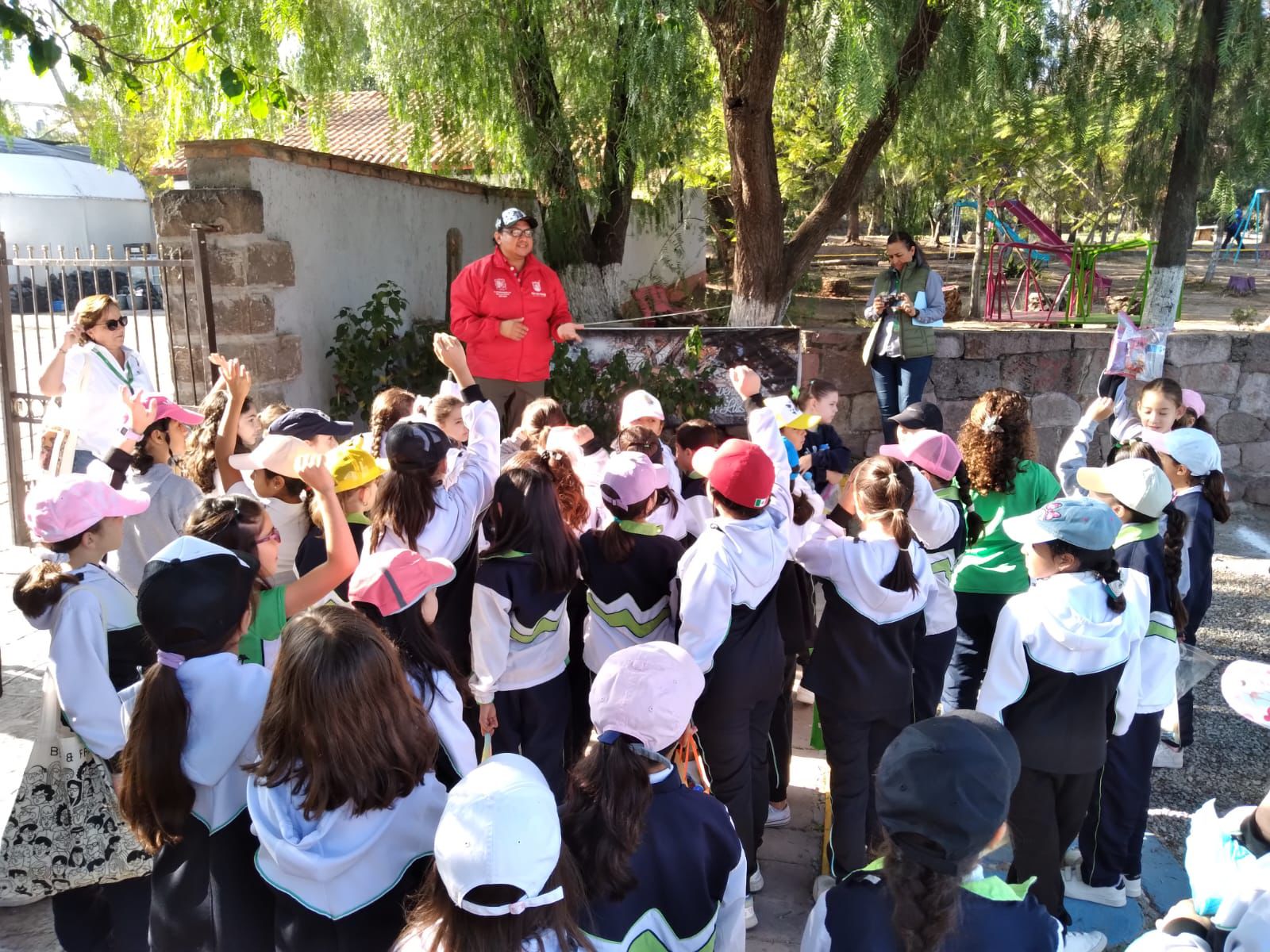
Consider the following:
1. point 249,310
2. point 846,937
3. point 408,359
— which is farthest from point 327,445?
point 408,359

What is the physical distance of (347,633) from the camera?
1860mm

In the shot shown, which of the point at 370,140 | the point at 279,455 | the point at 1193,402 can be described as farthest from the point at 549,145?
the point at 370,140

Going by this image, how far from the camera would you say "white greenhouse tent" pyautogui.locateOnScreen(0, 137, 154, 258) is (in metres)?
20.0

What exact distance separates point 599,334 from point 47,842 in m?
5.08

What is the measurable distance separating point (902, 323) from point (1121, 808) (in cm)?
411

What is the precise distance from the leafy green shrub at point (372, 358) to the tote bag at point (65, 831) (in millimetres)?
4309

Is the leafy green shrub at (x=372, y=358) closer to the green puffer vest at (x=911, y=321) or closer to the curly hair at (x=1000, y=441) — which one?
the green puffer vest at (x=911, y=321)

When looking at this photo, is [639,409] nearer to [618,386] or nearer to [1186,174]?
[618,386]

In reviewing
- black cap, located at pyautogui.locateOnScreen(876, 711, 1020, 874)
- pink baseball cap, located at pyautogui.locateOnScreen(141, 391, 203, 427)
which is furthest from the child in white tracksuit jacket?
pink baseball cap, located at pyautogui.locateOnScreen(141, 391, 203, 427)

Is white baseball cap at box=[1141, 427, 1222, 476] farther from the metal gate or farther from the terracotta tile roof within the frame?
the terracotta tile roof

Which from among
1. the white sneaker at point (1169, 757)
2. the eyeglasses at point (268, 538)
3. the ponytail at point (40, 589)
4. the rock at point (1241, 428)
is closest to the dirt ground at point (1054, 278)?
the rock at point (1241, 428)

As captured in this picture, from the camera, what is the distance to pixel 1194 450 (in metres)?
3.81

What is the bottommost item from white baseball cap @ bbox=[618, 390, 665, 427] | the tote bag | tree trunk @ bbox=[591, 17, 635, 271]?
the tote bag

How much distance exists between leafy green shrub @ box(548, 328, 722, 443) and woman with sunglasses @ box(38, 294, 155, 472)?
290 centimetres
